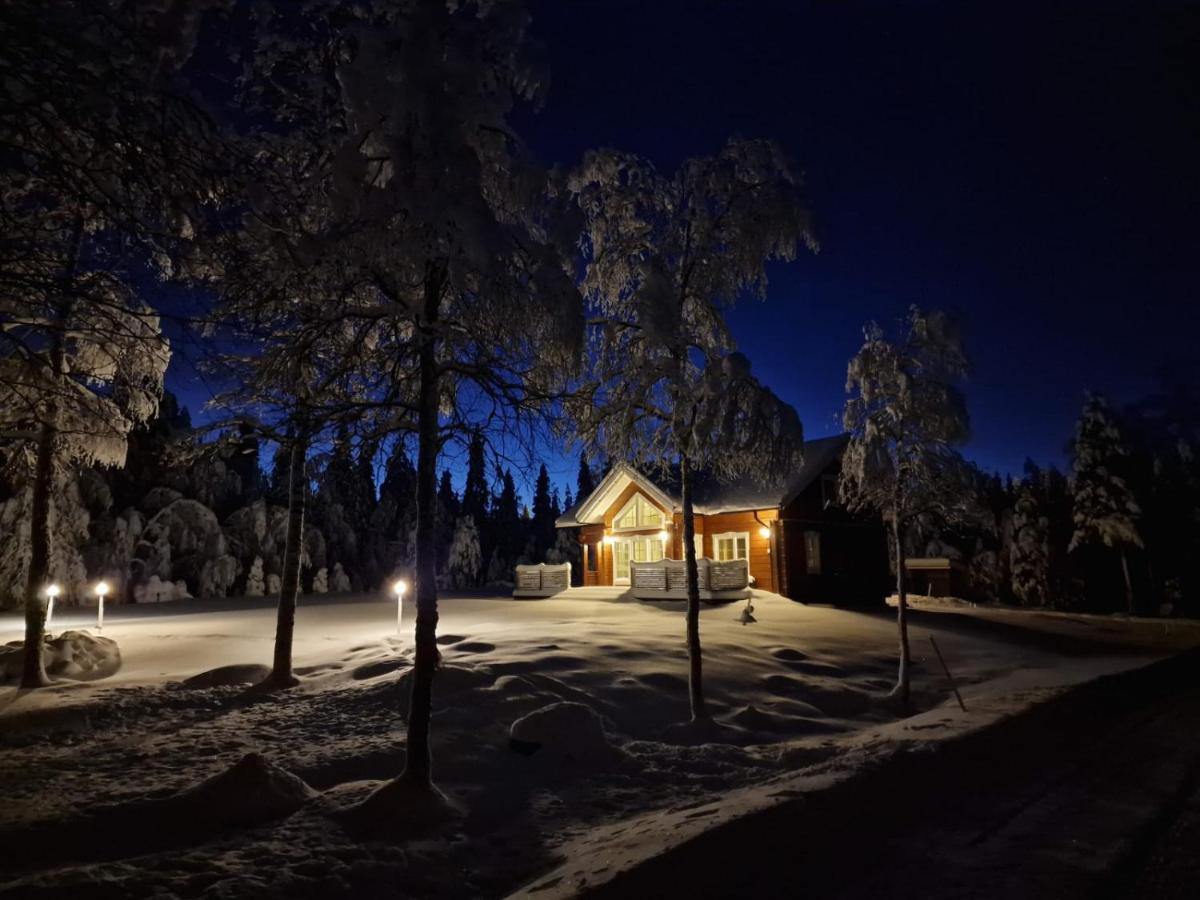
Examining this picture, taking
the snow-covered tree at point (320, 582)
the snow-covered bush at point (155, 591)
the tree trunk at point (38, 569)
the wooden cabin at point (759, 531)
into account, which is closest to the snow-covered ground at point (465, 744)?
the tree trunk at point (38, 569)

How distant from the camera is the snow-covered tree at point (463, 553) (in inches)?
2213

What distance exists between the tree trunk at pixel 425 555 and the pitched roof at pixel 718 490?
1890cm

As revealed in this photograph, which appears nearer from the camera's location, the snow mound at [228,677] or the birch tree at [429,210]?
the birch tree at [429,210]

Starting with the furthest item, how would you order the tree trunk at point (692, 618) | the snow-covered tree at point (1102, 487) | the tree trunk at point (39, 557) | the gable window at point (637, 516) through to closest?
the snow-covered tree at point (1102, 487) < the gable window at point (637, 516) < the tree trunk at point (39, 557) < the tree trunk at point (692, 618)

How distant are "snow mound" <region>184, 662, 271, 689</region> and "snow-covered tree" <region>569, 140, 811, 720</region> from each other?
683 centimetres

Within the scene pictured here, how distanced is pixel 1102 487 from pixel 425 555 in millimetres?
40398

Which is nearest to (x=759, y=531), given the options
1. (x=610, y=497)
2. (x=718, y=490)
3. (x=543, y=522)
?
(x=718, y=490)

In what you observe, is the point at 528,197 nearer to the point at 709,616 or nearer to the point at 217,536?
the point at 709,616

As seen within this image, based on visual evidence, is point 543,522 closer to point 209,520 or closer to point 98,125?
point 209,520

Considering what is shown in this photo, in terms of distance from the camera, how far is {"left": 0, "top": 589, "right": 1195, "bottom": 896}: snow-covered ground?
479cm

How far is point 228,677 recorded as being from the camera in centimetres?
1112

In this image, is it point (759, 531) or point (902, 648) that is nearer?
point (902, 648)

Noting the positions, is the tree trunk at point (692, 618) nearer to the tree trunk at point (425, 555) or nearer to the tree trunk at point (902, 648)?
the tree trunk at point (425, 555)

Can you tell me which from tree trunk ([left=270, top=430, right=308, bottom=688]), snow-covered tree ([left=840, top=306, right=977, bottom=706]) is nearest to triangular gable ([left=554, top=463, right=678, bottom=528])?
snow-covered tree ([left=840, top=306, right=977, bottom=706])
